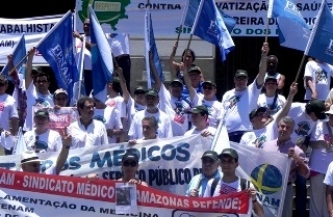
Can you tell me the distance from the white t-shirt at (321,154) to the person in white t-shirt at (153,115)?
1669mm

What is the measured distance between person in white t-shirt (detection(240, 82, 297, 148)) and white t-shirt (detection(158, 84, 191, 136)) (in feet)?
3.47

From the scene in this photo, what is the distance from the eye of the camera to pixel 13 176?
12688mm

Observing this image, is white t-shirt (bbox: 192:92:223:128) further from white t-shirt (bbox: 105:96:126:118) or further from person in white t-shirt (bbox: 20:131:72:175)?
person in white t-shirt (bbox: 20:131:72:175)

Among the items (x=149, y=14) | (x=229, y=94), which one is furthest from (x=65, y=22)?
(x=229, y=94)

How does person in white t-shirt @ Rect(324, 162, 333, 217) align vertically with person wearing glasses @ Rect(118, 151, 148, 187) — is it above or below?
below

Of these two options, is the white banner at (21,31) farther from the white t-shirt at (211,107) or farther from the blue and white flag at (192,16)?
the white t-shirt at (211,107)

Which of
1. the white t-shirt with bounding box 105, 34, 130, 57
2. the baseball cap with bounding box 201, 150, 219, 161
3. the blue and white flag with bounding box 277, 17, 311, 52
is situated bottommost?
the baseball cap with bounding box 201, 150, 219, 161

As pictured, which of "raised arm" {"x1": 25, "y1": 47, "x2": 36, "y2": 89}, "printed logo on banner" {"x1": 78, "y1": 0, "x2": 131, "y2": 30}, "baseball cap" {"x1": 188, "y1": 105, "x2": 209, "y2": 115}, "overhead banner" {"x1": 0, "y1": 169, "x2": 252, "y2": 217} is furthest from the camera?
"printed logo on banner" {"x1": 78, "y1": 0, "x2": 131, "y2": 30}

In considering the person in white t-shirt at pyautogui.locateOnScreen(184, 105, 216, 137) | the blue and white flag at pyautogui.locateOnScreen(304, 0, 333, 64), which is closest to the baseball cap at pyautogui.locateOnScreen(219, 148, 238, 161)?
the person in white t-shirt at pyautogui.locateOnScreen(184, 105, 216, 137)

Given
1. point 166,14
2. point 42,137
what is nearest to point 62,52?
point 42,137

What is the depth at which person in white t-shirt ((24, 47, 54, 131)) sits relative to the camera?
15406 millimetres

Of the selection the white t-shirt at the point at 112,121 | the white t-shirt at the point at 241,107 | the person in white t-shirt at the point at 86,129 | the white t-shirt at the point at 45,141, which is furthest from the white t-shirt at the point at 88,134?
the white t-shirt at the point at 241,107

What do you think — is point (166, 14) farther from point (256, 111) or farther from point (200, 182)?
point (200, 182)

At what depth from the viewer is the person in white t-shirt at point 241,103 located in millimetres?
15062
